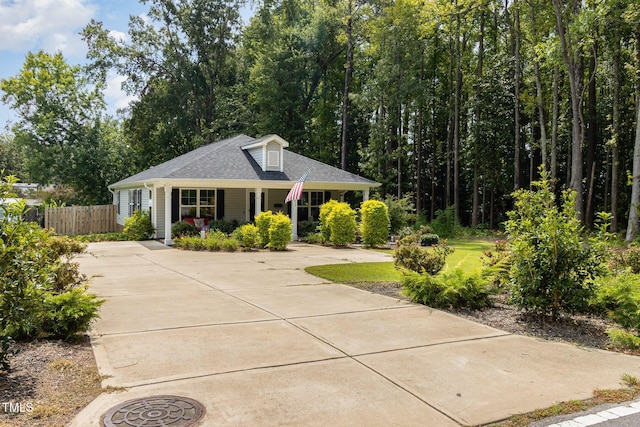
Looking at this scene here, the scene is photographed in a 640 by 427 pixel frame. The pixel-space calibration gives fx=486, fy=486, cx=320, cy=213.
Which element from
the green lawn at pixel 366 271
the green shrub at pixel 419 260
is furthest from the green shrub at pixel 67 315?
the green shrub at pixel 419 260

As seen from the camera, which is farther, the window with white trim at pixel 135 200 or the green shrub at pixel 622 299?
the window with white trim at pixel 135 200

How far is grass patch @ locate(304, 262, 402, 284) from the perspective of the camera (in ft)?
33.8

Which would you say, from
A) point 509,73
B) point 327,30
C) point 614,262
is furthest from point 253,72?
point 614,262

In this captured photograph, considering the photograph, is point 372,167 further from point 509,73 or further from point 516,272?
point 516,272

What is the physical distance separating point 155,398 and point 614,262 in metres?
9.00

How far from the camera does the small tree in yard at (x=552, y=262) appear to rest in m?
6.31

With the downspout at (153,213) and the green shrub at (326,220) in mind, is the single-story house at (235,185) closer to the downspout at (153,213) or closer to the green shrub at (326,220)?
the downspout at (153,213)

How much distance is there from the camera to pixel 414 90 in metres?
26.5

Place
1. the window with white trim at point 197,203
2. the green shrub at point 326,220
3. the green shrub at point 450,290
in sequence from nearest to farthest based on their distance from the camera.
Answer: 1. the green shrub at point 450,290
2. the green shrub at point 326,220
3. the window with white trim at point 197,203

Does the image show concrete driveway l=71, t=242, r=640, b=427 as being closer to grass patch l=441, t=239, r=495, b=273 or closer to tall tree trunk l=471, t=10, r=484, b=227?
grass patch l=441, t=239, r=495, b=273

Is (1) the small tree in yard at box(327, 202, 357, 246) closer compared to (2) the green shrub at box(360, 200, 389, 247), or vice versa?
(2) the green shrub at box(360, 200, 389, 247)

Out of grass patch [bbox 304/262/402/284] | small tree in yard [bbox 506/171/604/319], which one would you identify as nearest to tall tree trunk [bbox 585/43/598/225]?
grass patch [bbox 304/262/402/284]

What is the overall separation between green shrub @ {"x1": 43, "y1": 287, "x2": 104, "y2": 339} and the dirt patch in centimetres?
17

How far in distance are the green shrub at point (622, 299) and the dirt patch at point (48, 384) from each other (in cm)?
612
